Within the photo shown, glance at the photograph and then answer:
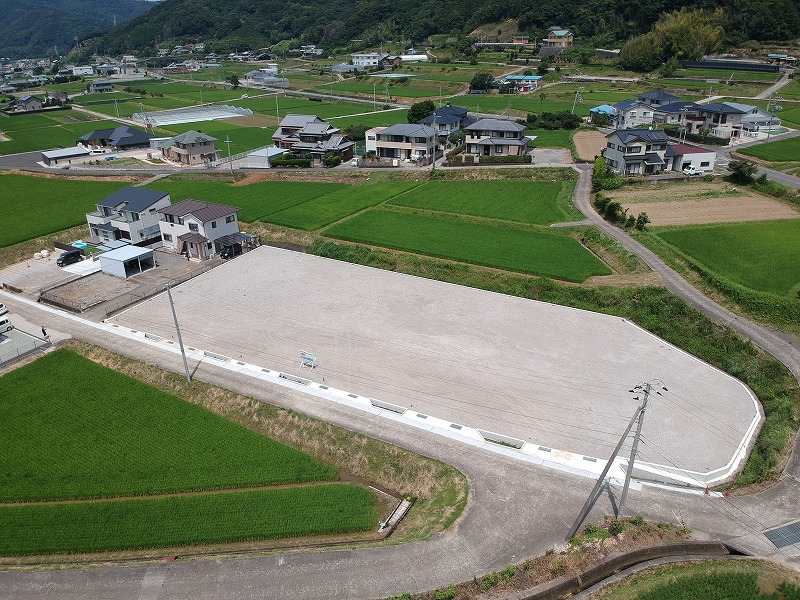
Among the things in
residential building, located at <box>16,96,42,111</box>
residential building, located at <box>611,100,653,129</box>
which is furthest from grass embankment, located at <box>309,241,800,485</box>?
residential building, located at <box>16,96,42,111</box>

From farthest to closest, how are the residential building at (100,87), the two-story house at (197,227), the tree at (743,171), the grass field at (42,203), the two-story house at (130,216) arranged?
the residential building at (100,87)
the tree at (743,171)
the grass field at (42,203)
the two-story house at (130,216)
the two-story house at (197,227)

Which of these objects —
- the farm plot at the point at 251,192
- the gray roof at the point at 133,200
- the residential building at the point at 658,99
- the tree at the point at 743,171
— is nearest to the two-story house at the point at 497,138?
the farm plot at the point at 251,192

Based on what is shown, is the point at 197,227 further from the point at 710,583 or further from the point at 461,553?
the point at 710,583

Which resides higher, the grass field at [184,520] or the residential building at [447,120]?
the residential building at [447,120]

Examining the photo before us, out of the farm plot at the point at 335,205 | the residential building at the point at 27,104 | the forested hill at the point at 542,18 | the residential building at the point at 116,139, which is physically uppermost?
the forested hill at the point at 542,18

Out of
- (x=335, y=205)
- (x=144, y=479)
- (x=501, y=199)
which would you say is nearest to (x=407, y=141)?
(x=335, y=205)

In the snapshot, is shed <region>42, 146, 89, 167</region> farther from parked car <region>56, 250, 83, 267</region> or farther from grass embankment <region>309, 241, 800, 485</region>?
grass embankment <region>309, 241, 800, 485</region>

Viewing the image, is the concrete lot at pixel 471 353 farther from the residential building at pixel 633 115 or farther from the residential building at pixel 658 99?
the residential building at pixel 658 99
